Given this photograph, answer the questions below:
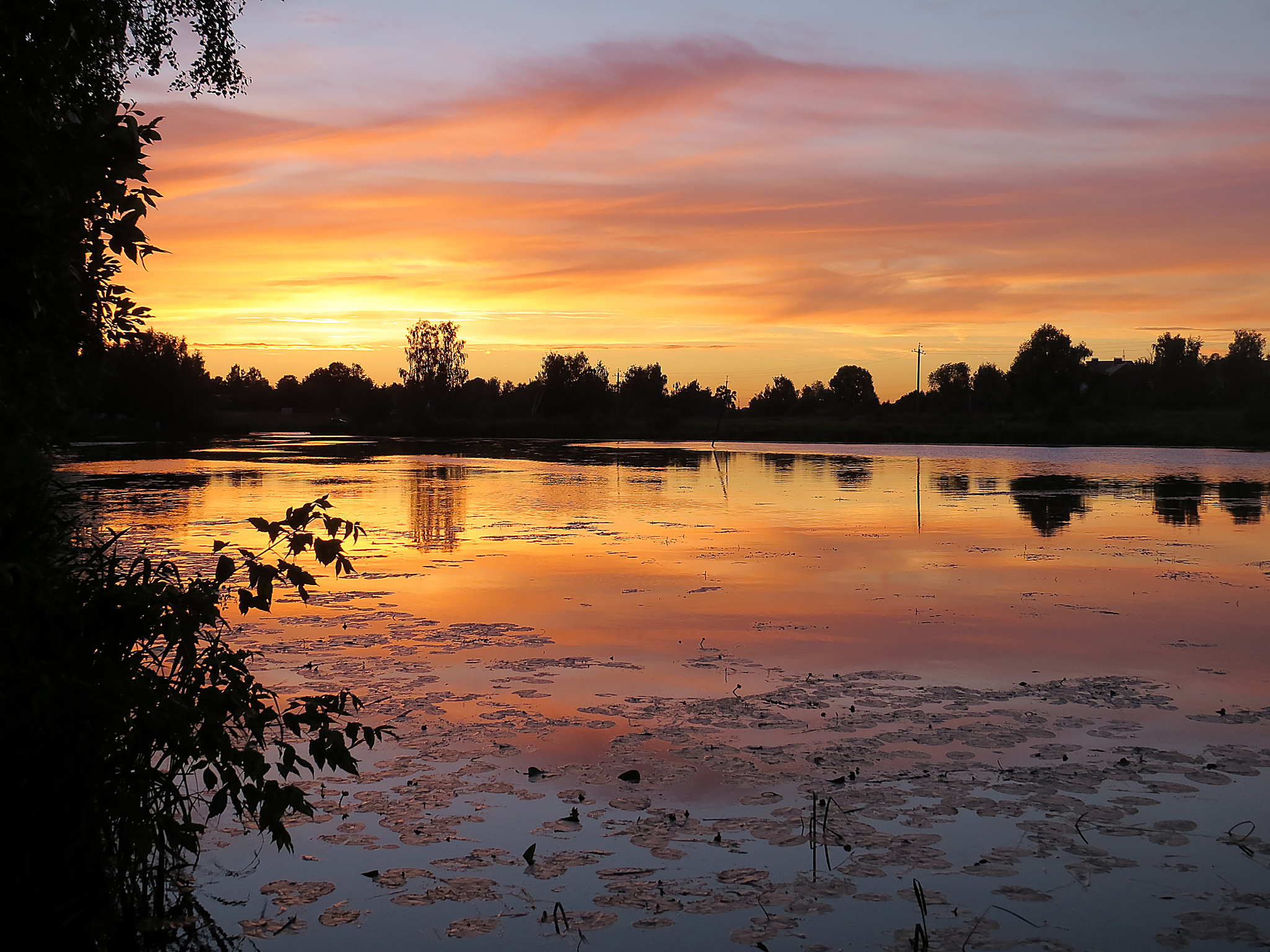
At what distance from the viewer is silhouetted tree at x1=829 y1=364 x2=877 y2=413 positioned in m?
158

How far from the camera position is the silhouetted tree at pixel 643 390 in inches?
5881

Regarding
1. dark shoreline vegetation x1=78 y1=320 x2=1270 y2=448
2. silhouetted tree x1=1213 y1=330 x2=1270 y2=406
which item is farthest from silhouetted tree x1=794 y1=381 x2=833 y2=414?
silhouetted tree x1=1213 y1=330 x2=1270 y2=406

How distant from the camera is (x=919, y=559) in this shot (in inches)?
767

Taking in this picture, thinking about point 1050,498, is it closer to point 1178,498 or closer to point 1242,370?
point 1178,498

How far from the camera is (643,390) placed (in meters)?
159

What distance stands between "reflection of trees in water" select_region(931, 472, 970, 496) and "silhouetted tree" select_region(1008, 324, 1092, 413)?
66.6m

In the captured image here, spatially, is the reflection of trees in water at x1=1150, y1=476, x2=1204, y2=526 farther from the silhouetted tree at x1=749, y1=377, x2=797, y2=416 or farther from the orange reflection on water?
the silhouetted tree at x1=749, y1=377, x2=797, y2=416

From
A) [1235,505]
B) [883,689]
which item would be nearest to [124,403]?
[1235,505]

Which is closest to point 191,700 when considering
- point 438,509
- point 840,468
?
point 438,509

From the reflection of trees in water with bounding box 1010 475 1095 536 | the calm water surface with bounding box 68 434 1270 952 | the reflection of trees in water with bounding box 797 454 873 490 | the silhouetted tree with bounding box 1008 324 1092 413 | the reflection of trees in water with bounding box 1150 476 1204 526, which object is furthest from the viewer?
the silhouetted tree with bounding box 1008 324 1092 413

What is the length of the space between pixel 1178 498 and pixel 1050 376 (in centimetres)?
8372

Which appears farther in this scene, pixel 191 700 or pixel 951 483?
pixel 951 483

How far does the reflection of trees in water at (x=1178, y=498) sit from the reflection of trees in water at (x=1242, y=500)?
28.2 inches

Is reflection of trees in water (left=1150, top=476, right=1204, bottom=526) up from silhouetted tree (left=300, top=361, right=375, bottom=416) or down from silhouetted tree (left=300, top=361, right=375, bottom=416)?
down
